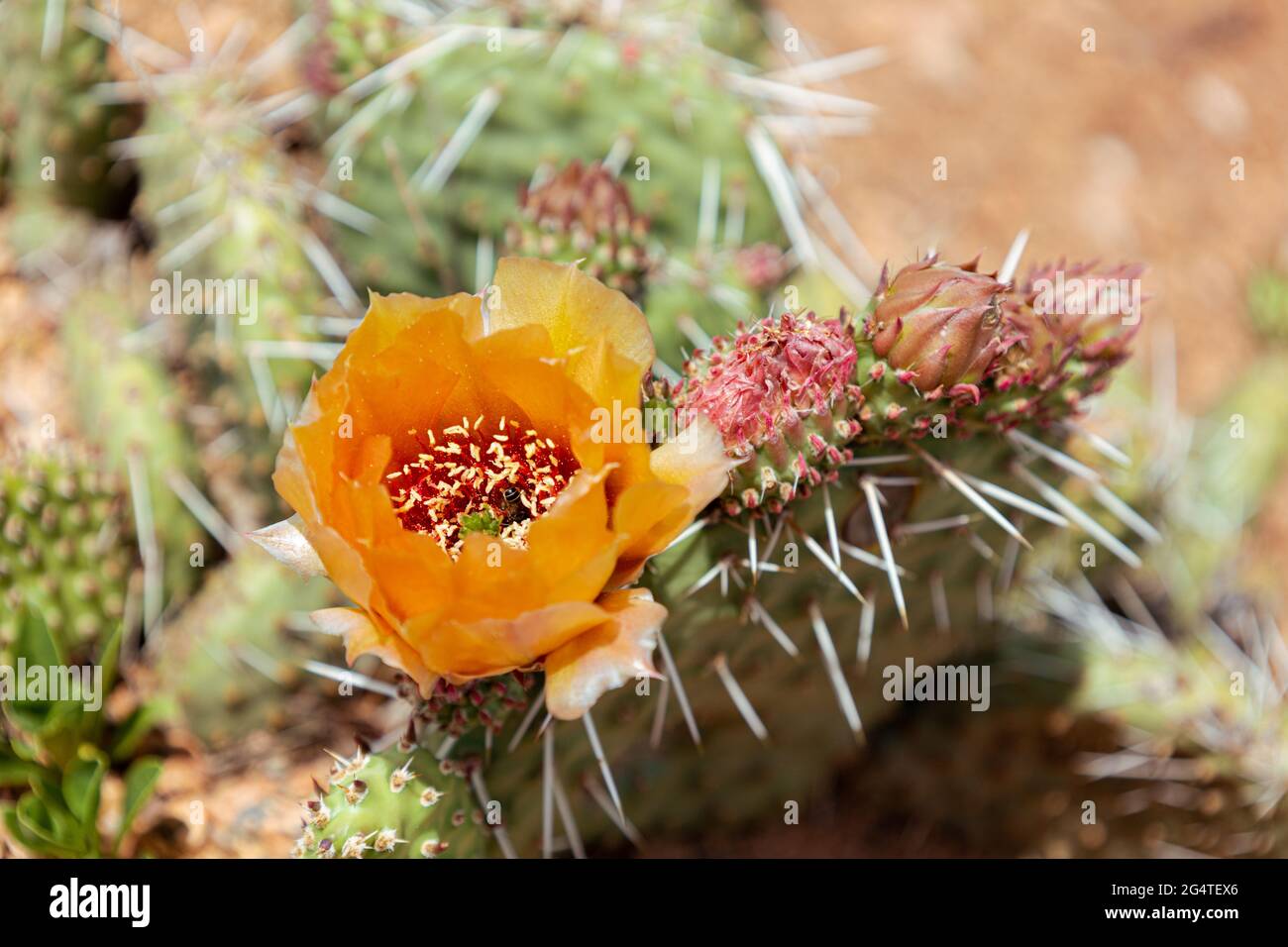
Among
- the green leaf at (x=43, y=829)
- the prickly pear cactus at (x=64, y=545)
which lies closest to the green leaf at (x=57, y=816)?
the green leaf at (x=43, y=829)

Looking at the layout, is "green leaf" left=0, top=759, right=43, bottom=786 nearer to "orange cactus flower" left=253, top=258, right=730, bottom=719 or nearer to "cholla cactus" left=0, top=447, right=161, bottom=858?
"cholla cactus" left=0, top=447, right=161, bottom=858

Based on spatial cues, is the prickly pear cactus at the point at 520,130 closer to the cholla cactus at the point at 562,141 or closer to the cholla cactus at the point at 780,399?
the cholla cactus at the point at 562,141

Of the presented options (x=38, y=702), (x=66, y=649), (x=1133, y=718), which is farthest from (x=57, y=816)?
(x=1133, y=718)

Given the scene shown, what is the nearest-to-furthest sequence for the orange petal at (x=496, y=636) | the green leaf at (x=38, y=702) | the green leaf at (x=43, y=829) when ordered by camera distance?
the orange petal at (x=496, y=636)
the green leaf at (x=43, y=829)
the green leaf at (x=38, y=702)

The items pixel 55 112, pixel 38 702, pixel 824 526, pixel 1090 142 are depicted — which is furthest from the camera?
pixel 1090 142

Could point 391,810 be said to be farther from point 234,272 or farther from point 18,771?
point 234,272

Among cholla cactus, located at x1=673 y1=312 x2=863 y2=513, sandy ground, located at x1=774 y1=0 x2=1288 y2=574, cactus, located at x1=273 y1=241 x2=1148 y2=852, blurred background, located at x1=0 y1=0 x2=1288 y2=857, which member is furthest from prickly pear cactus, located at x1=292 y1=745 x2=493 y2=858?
sandy ground, located at x1=774 y1=0 x2=1288 y2=574

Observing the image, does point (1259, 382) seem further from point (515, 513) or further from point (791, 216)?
point (515, 513)
